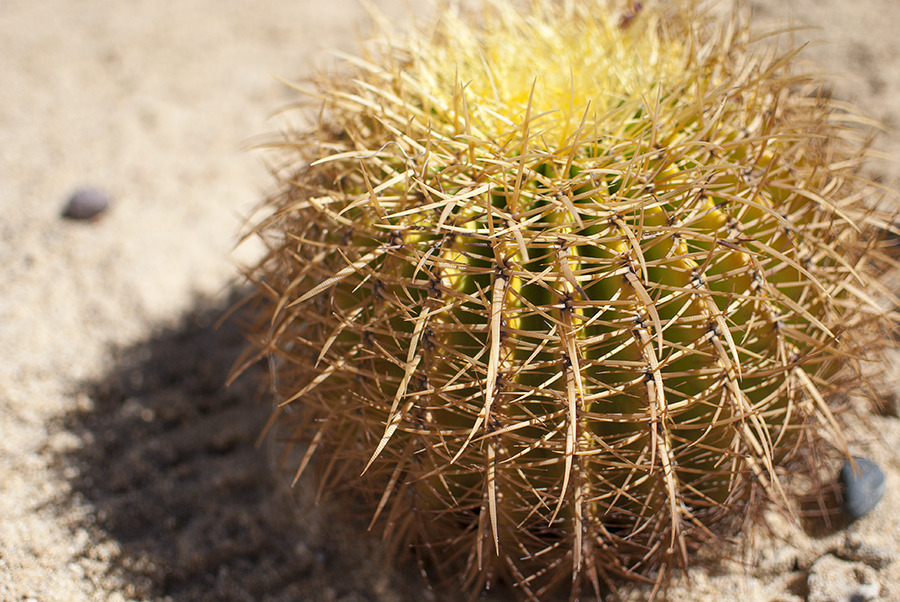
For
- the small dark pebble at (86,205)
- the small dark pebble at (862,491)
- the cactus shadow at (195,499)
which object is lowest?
the small dark pebble at (862,491)

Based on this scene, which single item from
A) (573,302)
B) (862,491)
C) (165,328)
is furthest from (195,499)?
(862,491)

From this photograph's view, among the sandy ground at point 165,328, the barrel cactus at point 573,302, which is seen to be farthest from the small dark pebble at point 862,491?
the barrel cactus at point 573,302

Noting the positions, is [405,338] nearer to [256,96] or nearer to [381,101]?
[381,101]

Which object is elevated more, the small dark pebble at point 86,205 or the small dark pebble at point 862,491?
the small dark pebble at point 86,205

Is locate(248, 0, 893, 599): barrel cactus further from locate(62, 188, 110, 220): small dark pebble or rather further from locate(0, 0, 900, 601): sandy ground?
locate(62, 188, 110, 220): small dark pebble

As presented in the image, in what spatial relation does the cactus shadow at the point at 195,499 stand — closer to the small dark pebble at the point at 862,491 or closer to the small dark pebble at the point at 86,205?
the small dark pebble at the point at 86,205

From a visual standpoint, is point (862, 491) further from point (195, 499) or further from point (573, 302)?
point (195, 499)

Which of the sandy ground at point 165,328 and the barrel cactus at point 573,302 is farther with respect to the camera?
the sandy ground at point 165,328

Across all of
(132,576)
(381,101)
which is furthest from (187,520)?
(381,101)
